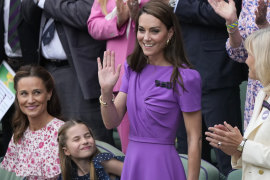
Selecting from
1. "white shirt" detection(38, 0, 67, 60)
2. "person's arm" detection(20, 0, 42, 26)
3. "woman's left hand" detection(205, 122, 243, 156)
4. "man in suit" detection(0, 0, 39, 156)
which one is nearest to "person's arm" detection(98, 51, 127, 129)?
"woman's left hand" detection(205, 122, 243, 156)

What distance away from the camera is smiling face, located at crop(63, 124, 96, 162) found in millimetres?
3869

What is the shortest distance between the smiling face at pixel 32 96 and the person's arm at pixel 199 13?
112 cm

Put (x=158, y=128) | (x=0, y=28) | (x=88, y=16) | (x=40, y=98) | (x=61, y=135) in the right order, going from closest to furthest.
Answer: (x=158, y=128) < (x=61, y=135) < (x=40, y=98) < (x=88, y=16) < (x=0, y=28)

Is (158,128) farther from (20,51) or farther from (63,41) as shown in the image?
(20,51)

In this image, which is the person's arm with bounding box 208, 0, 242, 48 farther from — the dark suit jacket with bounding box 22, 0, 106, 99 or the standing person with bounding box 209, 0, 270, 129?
the dark suit jacket with bounding box 22, 0, 106, 99

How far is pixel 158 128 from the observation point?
10.7ft

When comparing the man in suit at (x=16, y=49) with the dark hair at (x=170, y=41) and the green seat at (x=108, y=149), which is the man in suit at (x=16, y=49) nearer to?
the green seat at (x=108, y=149)

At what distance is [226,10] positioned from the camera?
12.4 feet

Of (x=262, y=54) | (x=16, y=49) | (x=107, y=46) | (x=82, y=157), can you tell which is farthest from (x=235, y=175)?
(x=16, y=49)

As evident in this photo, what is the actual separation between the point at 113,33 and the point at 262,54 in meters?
1.86

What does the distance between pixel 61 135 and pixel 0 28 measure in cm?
189

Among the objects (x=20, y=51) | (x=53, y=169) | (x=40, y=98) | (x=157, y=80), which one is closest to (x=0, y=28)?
(x=20, y=51)

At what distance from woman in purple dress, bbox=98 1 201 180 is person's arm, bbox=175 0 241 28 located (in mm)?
1015

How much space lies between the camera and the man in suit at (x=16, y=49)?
209 inches
